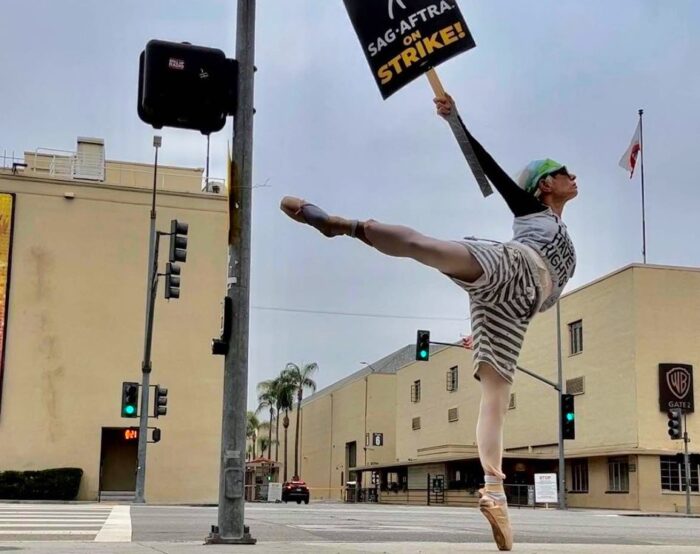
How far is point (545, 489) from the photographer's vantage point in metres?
33.7

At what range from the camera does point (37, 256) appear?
35.2 m

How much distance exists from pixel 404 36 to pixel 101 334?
3278 centimetres

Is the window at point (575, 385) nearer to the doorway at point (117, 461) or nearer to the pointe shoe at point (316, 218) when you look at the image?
the doorway at point (117, 461)

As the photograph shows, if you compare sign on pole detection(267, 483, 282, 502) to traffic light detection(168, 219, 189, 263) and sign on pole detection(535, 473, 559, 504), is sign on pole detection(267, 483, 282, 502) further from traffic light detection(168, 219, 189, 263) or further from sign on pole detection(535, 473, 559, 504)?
traffic light detection(168, 219, 189, 263)

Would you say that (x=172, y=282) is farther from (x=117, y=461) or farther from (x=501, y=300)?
(x=501, y=300)

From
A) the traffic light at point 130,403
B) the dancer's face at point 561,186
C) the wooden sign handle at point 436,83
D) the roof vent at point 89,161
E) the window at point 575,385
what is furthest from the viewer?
the window at point 575,385

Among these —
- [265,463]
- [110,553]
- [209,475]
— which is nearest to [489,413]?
[110,553]

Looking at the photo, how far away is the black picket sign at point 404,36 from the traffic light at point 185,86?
1.58m

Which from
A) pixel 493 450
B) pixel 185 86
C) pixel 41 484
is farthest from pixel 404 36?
pixel 41 484

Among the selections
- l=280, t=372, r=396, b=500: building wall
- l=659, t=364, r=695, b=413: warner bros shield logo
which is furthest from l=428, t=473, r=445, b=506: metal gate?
l=280, t=372, r=396, b=500: building wall

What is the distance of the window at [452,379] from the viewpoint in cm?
5606

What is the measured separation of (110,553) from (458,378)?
168 ft

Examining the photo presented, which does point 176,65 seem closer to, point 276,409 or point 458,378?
point 458,378

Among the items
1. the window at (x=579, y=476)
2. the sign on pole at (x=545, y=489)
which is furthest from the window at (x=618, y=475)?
the sign on pole at (x=545, y=489)
